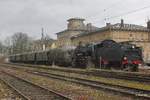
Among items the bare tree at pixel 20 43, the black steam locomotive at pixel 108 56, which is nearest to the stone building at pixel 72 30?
the bare tree at pixel 20 43

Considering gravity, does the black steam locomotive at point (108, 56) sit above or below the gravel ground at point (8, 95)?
above

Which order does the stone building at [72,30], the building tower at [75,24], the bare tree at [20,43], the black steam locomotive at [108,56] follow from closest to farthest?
the black steam locomotive at [108,56] < the stone building at [72,30] < the building tower at [75,24] < the bare tree at [20,43]

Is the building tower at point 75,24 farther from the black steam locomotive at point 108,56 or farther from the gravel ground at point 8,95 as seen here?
the gravel ground at point 8,95

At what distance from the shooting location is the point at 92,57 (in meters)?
33.4

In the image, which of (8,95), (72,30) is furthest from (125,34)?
(8,95)

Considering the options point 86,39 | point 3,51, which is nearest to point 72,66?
point 86,39

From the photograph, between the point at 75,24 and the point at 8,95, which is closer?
the point at 8,95

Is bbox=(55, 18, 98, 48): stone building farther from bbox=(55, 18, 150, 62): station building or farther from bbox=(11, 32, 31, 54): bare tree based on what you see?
bbox=(55, 18, 150, 62): station building

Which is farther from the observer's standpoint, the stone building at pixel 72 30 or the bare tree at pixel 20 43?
the bare tree at pixel 20 43

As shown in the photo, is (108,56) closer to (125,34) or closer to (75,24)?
(125,34)

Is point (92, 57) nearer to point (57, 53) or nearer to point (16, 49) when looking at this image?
point (57, 53)

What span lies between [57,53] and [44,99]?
3202 centimetres

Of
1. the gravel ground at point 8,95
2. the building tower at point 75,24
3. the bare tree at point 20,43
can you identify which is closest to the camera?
the gravel ground at point 8,95

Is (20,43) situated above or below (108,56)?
above
